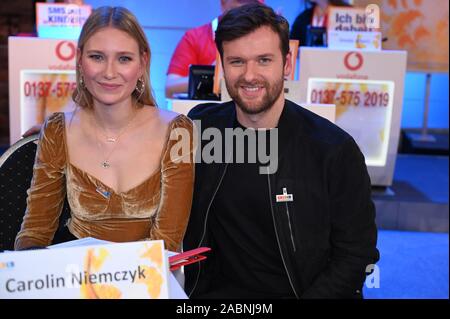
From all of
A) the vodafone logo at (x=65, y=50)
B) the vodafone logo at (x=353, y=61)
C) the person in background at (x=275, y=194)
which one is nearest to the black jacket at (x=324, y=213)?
the person in background at (x=275, y=194)

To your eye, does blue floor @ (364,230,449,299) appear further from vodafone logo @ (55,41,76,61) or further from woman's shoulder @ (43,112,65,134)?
vodafone logo @ (55,41,76,61)

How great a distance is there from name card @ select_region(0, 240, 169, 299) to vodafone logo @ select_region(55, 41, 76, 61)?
3.06 metres

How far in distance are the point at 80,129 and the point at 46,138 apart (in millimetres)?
102

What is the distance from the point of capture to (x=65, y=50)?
3.85 meters

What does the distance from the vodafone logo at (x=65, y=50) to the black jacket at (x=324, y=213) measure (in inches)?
103

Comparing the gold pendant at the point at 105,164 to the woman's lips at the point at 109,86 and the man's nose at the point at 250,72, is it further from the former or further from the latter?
the man's nose at the point at 250,72

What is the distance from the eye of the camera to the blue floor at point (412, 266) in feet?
9.52

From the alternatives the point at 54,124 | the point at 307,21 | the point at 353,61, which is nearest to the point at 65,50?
the point at 307,21

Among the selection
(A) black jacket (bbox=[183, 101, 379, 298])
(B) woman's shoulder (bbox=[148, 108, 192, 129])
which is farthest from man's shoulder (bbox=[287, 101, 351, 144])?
(B) woman's shoulder (bbox=[148, 108, 192, 129])

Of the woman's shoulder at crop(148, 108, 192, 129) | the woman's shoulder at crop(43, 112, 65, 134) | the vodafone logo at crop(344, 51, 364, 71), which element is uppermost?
the vodafone logo at crop(344, 51, 364, 71)

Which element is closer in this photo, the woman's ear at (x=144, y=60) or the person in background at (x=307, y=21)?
the woman's ear at (x=144, y=60)

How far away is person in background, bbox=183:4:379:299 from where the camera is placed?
1541 millimetres

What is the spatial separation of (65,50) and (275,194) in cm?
270

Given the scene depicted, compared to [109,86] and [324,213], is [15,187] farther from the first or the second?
[324,213]
